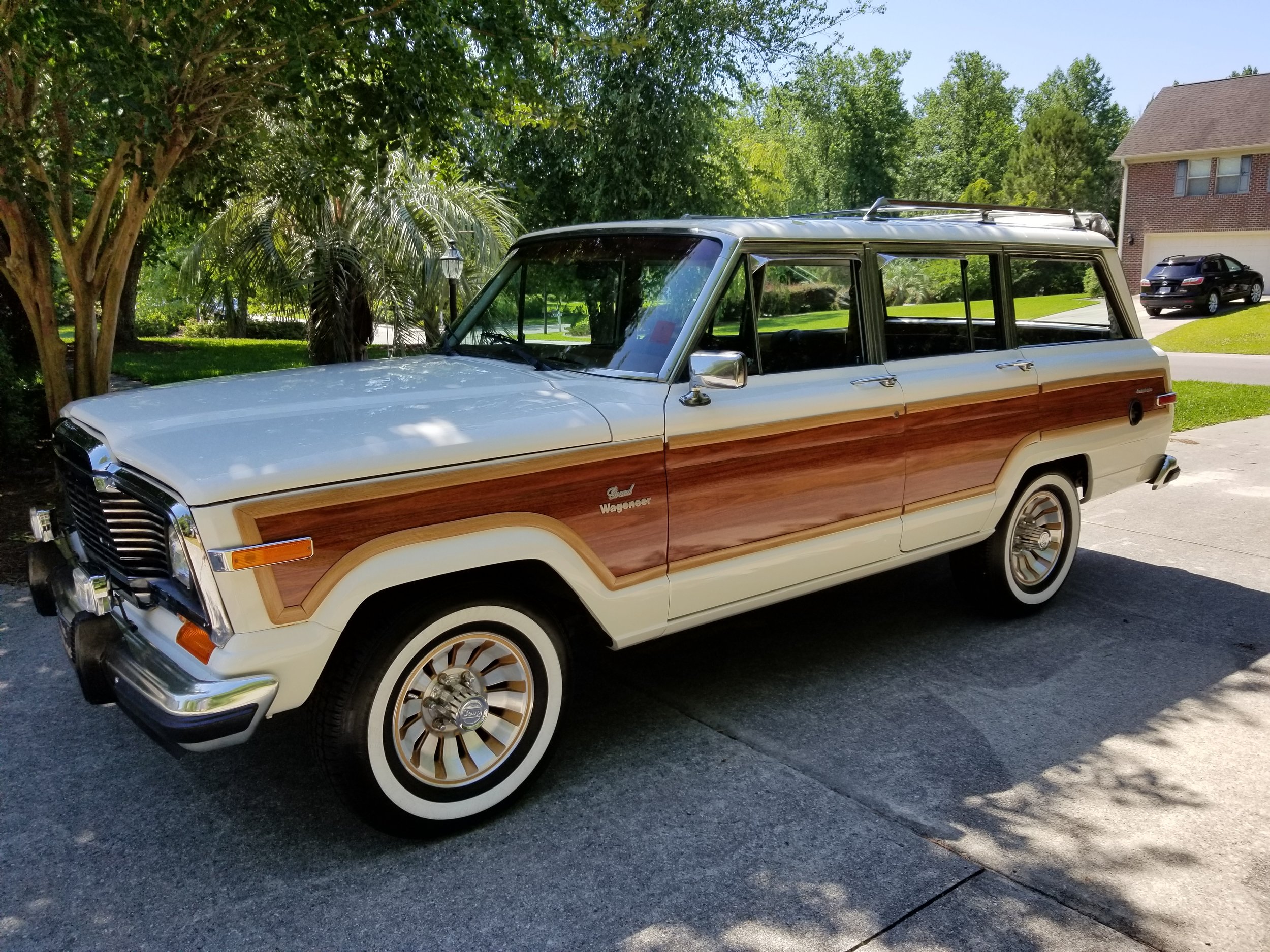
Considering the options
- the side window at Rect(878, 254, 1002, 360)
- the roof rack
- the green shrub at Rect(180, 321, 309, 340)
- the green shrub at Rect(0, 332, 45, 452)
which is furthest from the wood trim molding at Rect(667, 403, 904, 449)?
the green shrub at Rect(180, 321, 309, 340)

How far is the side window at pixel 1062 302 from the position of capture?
532cm

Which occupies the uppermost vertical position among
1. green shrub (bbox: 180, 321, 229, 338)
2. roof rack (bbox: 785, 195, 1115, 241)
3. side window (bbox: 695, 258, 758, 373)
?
roof rack (bbox: 785, 195, 1115, 241)

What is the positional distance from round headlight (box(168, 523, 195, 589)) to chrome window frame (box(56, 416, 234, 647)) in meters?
0.03

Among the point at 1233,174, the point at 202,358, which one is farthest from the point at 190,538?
the point at 1233,174

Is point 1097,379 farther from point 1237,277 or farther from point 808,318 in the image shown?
point 1237,277

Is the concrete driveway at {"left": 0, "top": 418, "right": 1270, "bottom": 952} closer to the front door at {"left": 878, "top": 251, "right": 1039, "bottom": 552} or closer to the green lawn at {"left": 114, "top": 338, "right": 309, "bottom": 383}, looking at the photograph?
the front door at {"left": 878, "top": 251, "right": 1039, "bottom": 552}

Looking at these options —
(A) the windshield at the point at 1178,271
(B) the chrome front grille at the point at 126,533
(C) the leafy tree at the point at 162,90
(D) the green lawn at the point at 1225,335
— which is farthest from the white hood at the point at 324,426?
(A) the windshield at the point at 1178,271

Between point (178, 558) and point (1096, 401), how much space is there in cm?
474

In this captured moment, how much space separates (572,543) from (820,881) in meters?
1.37

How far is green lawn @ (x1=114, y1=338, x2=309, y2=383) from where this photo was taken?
15.4 m

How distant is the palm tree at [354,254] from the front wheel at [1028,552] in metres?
9.57

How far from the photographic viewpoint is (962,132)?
63906 mm

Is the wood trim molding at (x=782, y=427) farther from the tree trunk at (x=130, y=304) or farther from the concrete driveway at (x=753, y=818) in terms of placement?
the tree trunk at (x=130, y=304)

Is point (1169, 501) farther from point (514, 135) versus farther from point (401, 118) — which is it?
point (514, 135)
